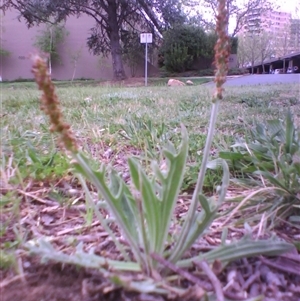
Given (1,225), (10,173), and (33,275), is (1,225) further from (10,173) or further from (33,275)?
(10,173)

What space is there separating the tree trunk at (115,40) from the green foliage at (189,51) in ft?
13.8

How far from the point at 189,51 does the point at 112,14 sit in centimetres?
752

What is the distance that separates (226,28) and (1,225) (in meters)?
0.62

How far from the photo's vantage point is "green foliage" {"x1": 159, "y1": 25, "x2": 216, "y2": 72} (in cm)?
2156

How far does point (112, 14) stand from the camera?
1642 centimetres

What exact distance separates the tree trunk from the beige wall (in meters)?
4.03

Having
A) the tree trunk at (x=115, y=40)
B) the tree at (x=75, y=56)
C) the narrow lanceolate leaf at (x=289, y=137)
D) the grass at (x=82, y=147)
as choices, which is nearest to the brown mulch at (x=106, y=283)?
the grass at (x=82, y=147)

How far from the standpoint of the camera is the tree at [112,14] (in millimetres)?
14609

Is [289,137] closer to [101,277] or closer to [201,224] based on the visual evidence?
[201,224]

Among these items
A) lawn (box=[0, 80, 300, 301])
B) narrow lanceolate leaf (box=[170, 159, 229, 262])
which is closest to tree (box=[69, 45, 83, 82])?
lawn (box=[0, 80, 300, 301])

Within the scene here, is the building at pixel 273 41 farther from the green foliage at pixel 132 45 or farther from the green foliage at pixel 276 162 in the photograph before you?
the green foliage at pixel 276 162

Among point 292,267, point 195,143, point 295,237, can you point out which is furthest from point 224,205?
point 195,143

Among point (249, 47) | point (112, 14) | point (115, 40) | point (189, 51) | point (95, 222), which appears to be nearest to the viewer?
point (95, 222)

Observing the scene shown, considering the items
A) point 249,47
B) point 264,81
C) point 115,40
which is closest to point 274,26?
point 249,47
